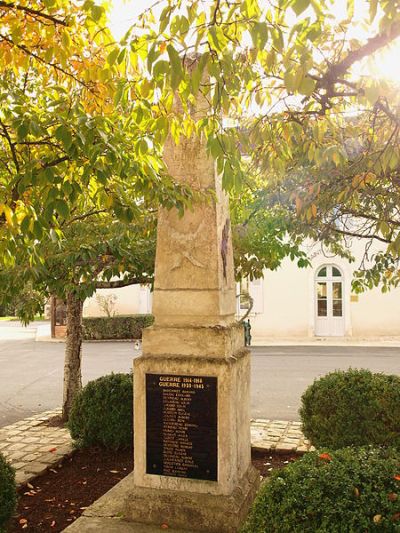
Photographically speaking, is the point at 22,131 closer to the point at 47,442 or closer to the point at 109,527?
the point at 109,527

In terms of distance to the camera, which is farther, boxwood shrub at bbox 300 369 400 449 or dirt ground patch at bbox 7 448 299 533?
boxwood shrub at bbox 300 369 400 449

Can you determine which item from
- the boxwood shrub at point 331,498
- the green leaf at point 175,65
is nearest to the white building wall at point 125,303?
the boxwood shrub at point 331,498

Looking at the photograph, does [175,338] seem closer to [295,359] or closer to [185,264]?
[185,264]

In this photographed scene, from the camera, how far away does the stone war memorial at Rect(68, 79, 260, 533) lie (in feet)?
14.1

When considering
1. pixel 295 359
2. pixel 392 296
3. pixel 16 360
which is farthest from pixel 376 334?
pixel 16 360

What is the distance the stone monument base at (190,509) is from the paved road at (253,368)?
5.07 meters

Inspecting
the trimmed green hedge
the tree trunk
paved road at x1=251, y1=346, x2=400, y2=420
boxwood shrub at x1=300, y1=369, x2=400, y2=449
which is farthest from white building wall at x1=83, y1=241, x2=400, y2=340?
boxwood shrub at x1=300, y1=369, x2=400, y2=449

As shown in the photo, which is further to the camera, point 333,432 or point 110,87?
point 333,432

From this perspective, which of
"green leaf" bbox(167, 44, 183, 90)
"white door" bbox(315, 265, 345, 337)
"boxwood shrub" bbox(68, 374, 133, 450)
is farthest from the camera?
"white door" bbox(315, 265, 345, 337)

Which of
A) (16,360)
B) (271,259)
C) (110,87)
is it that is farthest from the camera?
(16,360)

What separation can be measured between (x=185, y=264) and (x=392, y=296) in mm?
19616

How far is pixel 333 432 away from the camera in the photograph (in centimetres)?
579

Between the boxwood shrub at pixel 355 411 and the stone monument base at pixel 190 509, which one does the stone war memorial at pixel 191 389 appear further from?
the boxwood shrub at pixel 355 411

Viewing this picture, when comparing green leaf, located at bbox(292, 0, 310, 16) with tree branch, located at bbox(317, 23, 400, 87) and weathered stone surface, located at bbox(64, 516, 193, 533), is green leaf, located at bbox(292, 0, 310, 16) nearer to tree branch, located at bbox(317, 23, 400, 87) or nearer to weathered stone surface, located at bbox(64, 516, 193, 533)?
tree branch, located at bbox(317, 23, 400, 87)
